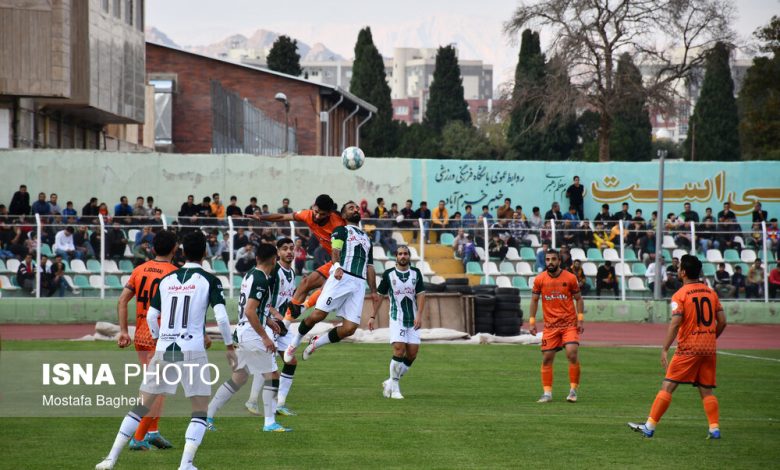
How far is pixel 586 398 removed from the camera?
1588 cm

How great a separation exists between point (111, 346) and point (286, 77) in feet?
121

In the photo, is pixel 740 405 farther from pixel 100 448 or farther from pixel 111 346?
pixel 111 346

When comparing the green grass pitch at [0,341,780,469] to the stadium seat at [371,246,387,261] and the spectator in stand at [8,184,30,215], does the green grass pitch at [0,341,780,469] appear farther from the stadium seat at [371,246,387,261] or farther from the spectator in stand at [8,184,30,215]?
the spectator in stand at [8,184,30,215]

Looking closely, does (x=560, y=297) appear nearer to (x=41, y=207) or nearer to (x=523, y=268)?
(x=523, y=268)

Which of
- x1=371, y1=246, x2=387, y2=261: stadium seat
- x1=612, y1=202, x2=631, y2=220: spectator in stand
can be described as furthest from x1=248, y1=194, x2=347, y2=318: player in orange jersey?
x1=612, y1=202, x2=631, y2=220: spectator in stand

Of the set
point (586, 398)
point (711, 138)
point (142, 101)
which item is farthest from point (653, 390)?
point (711, 138)

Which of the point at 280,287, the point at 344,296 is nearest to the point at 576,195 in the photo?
the point at 344,296

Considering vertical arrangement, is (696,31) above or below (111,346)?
above

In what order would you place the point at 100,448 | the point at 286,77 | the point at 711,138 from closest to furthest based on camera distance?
1. the point at 100,448
2. the point at 286,77
3. the point at 711,138

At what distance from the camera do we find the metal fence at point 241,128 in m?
49.1

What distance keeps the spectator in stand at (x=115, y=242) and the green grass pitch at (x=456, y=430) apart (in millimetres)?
10528

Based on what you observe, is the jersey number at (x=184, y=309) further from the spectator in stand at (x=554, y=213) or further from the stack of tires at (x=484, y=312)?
the spectator in stand at (x=554, y=213)

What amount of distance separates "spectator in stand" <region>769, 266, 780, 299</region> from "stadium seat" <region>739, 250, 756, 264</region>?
2.19ft

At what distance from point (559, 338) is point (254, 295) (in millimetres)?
5534
